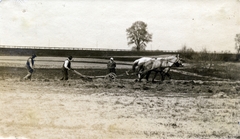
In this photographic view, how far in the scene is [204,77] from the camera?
4.46 m

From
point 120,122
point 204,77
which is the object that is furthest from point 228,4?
point 120,122

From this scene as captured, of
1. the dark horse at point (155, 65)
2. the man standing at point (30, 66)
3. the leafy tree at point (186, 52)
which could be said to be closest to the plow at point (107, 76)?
the dark horse at point (155, 65)

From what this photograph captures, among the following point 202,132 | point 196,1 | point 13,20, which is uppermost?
point 196,1

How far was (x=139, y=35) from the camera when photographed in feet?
13.7

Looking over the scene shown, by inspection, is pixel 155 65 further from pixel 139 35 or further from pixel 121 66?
pixel 139 35

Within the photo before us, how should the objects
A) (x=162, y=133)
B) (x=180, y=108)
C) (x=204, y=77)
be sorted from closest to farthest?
(x=162, y=133) → (x=180, y=108) → (x=204, y=77)

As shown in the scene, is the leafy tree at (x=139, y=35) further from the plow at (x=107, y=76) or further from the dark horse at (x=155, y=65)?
the plow at (x=107, y=76)

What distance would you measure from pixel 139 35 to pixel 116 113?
1.51 meters

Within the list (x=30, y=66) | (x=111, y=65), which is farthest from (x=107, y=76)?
(x=30, y=66)

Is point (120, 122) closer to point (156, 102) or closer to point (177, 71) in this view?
point (156, 102)

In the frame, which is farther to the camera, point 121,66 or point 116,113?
point 121,66

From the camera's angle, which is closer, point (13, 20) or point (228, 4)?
point (228, 4)

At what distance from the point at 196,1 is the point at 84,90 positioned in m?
2.82

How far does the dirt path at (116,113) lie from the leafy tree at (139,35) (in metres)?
0.86
